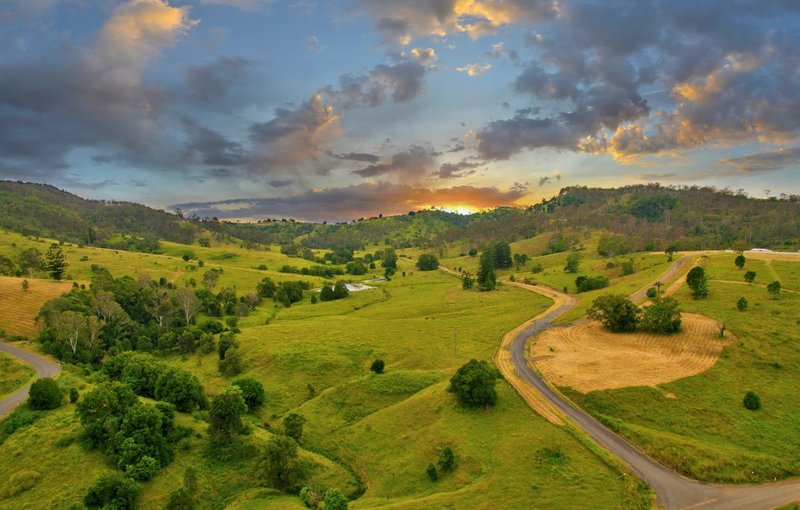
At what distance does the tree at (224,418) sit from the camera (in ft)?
182

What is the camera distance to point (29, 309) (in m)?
110

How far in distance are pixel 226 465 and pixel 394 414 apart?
24.5m

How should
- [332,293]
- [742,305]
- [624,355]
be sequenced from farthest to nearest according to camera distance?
[332,293]
[742,305]
[624,355]

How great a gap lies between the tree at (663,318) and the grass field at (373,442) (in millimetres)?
31513

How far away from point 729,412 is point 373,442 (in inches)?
1919

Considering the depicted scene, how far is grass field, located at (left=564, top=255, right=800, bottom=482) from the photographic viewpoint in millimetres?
46438

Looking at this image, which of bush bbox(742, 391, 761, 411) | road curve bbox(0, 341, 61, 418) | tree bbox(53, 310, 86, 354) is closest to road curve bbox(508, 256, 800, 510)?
bush bbox(742, 391, 761, 411)

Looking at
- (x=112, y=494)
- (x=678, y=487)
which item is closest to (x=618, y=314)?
(x=678, y=487)

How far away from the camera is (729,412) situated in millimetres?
55906

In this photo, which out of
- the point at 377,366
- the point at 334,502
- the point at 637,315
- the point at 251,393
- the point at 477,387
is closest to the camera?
the point at 334,502

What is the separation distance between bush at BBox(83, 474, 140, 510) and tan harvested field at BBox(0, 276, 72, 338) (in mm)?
79892

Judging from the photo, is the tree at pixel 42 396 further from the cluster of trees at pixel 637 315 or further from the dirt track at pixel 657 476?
the cluster of trees at pixel 637 315

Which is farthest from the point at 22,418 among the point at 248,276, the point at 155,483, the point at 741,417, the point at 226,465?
the point at 248,276

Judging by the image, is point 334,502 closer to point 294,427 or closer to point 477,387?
point 294,427
